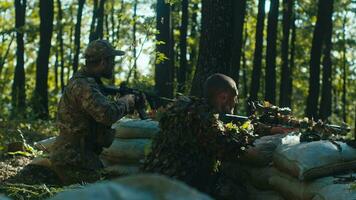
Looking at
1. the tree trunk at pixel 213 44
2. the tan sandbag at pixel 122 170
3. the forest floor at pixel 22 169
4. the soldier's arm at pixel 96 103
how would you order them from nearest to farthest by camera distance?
the forest floor at pixel 22 169
the soldier's arm at pixel 96 103
the tan sandbag at pixel 122 170
the tree trunk at pixel 213 44

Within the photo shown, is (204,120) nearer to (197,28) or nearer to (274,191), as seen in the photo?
(274,191)

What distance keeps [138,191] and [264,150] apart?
5.24 meters

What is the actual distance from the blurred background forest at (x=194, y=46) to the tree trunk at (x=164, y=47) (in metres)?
0.02

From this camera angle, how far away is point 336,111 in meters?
40.0

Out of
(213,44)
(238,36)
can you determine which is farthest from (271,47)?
(213,44)

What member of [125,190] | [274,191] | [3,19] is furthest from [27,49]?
[125,190]

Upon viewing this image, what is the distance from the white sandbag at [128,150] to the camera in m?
7.59

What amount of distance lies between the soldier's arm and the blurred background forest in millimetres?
2859

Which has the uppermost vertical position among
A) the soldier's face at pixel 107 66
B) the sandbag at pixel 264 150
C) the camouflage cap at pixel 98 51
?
the camouflage cap at pixel 98 51

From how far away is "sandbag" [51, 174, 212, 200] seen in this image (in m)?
1.61

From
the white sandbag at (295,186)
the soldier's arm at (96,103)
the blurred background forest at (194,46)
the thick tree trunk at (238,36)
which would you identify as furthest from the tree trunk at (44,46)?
the white sandbag at (295,186)

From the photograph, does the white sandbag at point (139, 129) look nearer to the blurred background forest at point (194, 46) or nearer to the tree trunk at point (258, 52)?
the blurred background forest at point (194, 46)

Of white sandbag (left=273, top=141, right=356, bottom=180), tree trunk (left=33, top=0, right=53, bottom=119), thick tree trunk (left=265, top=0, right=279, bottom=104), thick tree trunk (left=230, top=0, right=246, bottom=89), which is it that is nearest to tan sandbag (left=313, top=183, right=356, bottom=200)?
white sandbag (left=273, top=141, right=356, bottom=180)

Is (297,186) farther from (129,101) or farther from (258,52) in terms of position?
(258,52)
